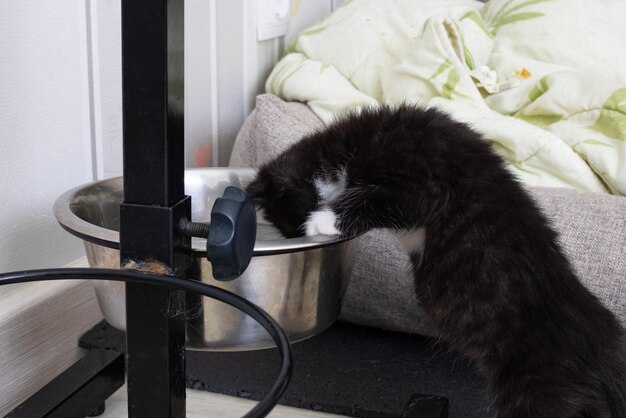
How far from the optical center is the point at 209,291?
0.61 metres

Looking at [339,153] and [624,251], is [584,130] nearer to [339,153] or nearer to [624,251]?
[624,251]

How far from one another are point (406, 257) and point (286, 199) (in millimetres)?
235

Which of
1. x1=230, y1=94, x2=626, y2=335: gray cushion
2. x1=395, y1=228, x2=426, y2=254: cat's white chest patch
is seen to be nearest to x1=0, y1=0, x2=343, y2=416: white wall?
x1=230, y1=94, x2=626, y2=335: gray cushion

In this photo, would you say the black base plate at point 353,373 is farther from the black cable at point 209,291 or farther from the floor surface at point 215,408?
the black cable at point 209,291

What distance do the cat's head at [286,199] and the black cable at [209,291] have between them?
1.07ft

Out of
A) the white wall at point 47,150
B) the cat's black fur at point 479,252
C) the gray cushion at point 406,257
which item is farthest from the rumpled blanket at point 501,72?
the white wall at point 47,150

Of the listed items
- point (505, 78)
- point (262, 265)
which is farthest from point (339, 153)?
point (505, 78)

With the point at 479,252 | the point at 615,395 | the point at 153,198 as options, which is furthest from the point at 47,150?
the point at 615,395

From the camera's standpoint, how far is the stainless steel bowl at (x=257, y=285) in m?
0.80

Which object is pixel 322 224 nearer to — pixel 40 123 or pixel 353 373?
pixel 353 373

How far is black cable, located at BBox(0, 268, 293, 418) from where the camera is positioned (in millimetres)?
518

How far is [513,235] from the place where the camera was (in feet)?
2.75

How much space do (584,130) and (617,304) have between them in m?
0.43

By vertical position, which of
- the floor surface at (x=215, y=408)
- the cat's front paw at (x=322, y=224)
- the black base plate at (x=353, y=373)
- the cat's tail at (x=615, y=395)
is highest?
the cat's front paw at (x=322, y=224)
